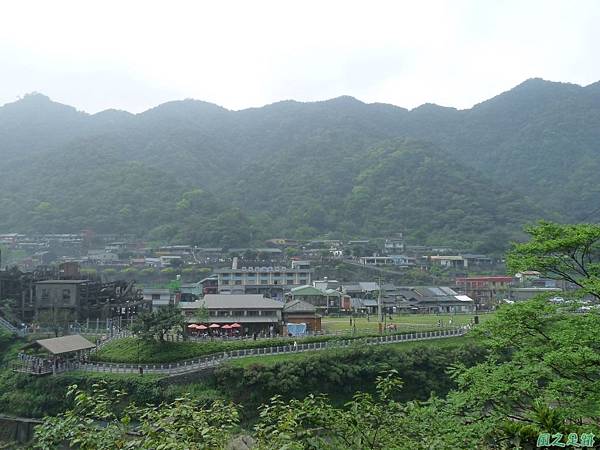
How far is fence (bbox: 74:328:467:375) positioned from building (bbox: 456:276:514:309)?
26636mm

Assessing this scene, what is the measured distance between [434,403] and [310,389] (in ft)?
58.6

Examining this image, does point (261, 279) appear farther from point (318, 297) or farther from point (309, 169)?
point (309, 169)

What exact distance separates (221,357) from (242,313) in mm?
8156

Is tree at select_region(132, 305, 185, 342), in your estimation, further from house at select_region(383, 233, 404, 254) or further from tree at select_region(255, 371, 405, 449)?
house at select_region(383, 233, 404, 254)

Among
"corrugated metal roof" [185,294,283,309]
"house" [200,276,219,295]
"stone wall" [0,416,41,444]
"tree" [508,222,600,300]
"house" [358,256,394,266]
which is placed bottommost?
"stone wall" [0,416,41,444]

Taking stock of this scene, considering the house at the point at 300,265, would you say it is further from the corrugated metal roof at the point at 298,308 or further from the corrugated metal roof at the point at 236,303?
the corrugated metal roof at the point at 298,308

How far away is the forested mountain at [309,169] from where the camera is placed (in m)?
→ 94.1

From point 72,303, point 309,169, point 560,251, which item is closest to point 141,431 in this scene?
point 560,251

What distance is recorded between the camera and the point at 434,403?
434 inches

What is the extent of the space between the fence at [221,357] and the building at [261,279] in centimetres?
2699

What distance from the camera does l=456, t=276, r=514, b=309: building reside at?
58.3 metres

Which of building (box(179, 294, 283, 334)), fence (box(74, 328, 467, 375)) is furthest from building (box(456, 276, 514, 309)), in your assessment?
building (box(179, 294, 283, 334))

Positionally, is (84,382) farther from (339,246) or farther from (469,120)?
(469,120)

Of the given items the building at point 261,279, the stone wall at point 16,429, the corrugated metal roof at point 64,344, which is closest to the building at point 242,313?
the corrugated metal roof at point 64,344
